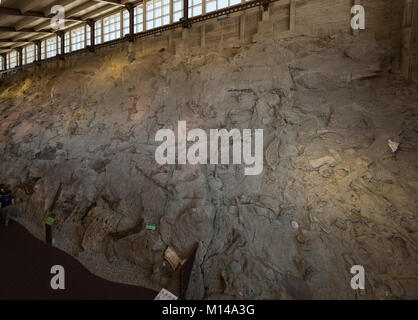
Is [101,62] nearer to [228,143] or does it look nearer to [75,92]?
[75,92]

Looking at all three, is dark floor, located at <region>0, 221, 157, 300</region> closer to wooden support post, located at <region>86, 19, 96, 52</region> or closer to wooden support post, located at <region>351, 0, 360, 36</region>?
wooden support post, located at <region>351, 0, 360, 36</region>

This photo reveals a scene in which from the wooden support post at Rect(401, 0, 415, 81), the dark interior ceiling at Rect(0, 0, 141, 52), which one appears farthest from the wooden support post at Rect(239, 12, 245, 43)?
the dark interior ceiling at Rect(0, 0, 141, 52)

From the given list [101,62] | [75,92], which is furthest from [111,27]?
[75,92]

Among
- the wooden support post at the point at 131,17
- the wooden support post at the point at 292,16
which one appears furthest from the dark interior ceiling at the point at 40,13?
the wooden support post at the point at 292,16

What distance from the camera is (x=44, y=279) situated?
544 centimetres

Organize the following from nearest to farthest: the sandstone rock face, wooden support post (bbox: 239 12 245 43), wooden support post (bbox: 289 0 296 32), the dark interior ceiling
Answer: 1. the sandstone rock face
2. wooden support post (bbox: 289 0 296 32)
3. wooden support post (bbox: 239 12 245 43)
4. the dark interior ceiling

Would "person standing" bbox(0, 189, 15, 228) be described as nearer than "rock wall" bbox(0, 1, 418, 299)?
No

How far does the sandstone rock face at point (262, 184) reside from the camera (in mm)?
4957

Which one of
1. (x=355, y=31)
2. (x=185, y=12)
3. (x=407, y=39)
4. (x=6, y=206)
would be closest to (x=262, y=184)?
(x=407, y=39)

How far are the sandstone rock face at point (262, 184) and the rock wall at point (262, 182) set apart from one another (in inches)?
1.3

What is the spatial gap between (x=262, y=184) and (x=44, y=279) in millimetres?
6024

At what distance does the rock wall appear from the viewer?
16.3 feet

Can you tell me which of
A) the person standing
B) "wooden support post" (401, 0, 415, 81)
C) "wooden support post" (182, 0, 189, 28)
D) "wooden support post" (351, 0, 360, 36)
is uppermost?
"wooden support post" (182, 0, 189, 28)

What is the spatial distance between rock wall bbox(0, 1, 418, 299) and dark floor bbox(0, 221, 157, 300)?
0.31 metres
